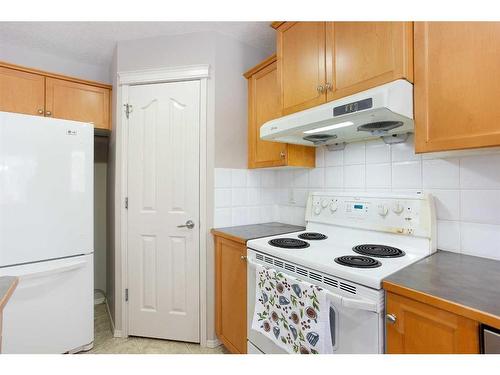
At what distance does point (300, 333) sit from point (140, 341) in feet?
4.81

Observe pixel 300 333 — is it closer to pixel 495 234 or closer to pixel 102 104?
pixel 495 234

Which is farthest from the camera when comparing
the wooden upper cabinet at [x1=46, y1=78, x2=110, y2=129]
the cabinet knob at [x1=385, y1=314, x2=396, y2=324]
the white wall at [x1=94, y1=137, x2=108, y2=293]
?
the white wall at [x1=94, y1=137, x2=108, y2=293]

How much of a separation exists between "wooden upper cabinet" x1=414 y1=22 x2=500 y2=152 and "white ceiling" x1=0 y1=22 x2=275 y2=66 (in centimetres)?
125

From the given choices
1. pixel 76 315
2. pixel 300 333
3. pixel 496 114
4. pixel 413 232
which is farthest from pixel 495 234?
pixel 76 315

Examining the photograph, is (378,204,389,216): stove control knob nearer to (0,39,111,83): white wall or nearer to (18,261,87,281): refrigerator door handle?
(18,261,87,281): refrigerator door handle

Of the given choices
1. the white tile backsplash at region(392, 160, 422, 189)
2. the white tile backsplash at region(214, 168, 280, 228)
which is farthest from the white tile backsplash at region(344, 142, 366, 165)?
the white tile backsplash at region(214, 168, 280, 228)

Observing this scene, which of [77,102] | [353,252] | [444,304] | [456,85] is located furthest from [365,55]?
[77,102]

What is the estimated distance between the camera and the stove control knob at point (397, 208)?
136 centimetres

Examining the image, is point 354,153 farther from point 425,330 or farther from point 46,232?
point 46,232

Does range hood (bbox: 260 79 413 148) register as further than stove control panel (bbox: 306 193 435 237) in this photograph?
No

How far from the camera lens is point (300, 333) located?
1106mm

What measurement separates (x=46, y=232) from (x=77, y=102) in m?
1.18

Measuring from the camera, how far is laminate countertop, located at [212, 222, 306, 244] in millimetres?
1620

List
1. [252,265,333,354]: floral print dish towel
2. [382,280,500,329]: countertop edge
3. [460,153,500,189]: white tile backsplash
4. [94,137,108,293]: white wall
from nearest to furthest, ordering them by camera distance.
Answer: [382,280,500,329]: countertop edge → [252,265,333,354]: floral print dish towel → [460,153,500,189]: white tile backsplash → [94,137,108,293]: white wall
